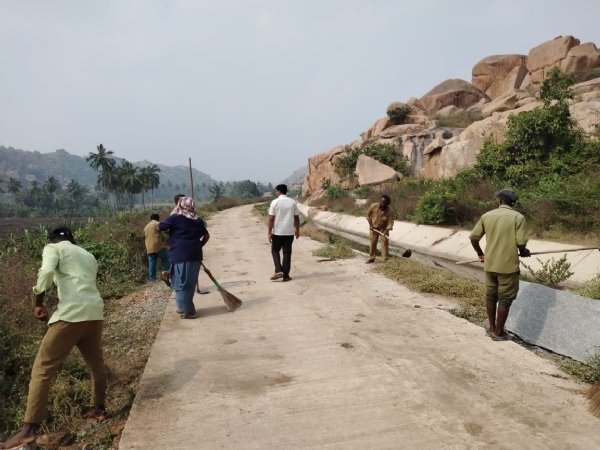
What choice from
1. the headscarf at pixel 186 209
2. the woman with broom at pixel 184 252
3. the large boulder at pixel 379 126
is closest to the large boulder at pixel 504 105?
the large boulder at pixel 379 126

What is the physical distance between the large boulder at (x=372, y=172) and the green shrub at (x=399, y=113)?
8.28 meters

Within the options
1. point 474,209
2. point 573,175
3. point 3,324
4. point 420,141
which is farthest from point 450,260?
point 420,141

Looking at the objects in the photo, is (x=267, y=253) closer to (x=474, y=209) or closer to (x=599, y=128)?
(x=474, y=209)

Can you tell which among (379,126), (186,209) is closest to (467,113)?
(379,126)

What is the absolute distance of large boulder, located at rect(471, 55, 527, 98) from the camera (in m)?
41.0

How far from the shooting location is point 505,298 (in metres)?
4.48

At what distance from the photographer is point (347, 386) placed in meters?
3.57

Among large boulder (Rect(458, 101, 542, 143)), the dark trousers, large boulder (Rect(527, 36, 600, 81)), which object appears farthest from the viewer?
large boulder (Rect(527, 36, 600, 81))

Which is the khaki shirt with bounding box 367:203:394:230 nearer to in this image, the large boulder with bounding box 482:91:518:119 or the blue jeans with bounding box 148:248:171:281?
the blue jeans with bounding box 148:248:171:281

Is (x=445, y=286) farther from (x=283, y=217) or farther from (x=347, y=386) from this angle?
(x=347, y=386)

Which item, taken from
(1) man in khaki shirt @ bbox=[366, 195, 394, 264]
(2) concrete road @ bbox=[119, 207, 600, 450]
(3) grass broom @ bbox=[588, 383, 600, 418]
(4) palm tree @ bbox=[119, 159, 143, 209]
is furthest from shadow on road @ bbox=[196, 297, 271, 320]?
(4) palm tree @ bbox=[119, 159, 143, 209]

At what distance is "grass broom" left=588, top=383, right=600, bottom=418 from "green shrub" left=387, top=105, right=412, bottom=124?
32.7 meters

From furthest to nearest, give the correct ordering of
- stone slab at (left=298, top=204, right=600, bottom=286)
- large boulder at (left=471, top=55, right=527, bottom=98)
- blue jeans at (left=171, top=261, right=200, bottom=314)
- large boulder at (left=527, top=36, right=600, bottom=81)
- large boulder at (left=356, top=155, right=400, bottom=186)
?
1. large boulder at (left=471, top=55, right=527, bottom=98)
2. large boulder at (left=527, top=36, right=600, bottom=81)
3. large boulder at (left=356, top=155, right=400, bottom=186)
4. stone slab at (left=298, top=204, right=600, bottom=286)
5. blue jeans at (left=171, top=261, right=200, bottom=314)

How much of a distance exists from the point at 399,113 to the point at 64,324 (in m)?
33.9
